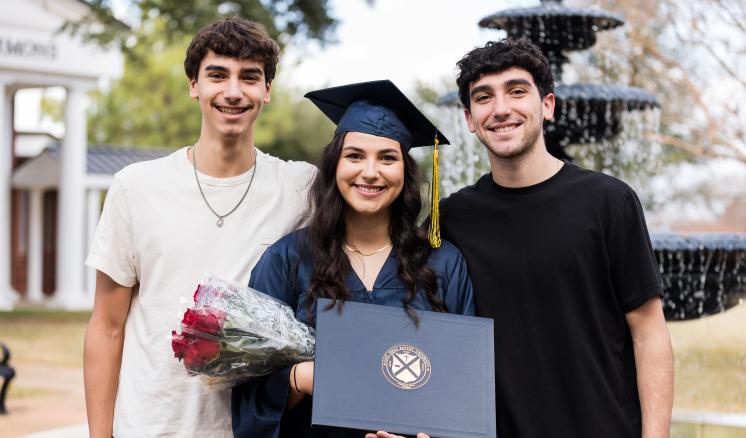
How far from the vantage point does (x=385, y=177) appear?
287 centimetres

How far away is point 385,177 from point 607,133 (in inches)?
156

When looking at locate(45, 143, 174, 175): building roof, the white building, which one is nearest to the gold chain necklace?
the white building

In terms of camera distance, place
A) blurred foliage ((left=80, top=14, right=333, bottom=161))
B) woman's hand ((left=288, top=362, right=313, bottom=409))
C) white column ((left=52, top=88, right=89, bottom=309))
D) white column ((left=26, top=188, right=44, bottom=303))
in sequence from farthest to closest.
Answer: blurred foliage ((left=80, top=14, right=333, bottom=161)) < white column ((left=26, top=188, right=44, bottom=303)) < white column ((left=52, top=88, right=89, bottom=309)) < woman's hand ((left=288, top=362, right=313, bottom=409))

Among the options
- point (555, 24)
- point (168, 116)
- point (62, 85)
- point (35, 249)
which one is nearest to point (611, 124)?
point (555, 24)

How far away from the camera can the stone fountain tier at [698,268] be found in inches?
216

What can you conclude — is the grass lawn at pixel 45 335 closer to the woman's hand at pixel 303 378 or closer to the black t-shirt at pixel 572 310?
the woman's hand at pixel 303 378

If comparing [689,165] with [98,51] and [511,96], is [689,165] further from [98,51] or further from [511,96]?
[511,96]

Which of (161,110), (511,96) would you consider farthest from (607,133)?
(161,110)

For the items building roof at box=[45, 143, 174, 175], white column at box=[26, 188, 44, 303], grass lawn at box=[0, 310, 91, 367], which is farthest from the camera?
white column at box=[26, 188, 44, 303]

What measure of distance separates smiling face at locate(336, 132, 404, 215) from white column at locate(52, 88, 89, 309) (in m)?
16.6

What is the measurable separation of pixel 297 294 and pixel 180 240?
404mm

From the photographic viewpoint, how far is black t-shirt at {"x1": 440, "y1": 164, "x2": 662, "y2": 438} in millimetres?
2789

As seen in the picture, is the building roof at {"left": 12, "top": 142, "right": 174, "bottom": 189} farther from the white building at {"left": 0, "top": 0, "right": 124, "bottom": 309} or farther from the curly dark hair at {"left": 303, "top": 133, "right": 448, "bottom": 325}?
the curly dark hair at {"left": 303, "top": 133, "right": 448, "bottom": 325}

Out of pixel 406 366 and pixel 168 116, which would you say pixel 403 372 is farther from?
pixel 168 116
